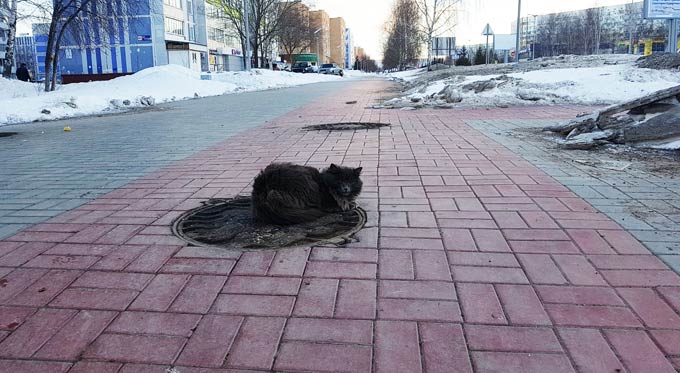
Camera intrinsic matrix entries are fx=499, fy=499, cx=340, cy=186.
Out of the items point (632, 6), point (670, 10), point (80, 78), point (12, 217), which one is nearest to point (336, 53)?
point (632, 6)

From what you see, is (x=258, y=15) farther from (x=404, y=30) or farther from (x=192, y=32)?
(x=192, y=32)

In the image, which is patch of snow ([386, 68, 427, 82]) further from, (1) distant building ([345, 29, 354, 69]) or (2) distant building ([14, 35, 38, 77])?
(1) distant building ([345, 29, 354, 69])

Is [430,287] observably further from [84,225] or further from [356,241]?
[84,225]

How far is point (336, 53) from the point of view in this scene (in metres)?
154

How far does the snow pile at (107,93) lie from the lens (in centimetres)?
1434

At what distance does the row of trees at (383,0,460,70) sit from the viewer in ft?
158

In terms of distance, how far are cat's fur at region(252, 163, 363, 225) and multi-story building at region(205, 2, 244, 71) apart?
7525 centimetres

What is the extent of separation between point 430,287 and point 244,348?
1.02 m

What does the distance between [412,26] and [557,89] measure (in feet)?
184

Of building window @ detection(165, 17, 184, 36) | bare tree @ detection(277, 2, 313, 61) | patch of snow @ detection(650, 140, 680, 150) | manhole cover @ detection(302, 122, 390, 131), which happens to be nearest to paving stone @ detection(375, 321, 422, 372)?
patch of snow @ detection(650, 140, 680, 150)

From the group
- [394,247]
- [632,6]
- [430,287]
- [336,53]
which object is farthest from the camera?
[336,53]

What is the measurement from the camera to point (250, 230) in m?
3.50

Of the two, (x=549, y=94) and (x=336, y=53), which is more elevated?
(x=336, y=53)

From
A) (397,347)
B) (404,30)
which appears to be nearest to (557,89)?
(397,347)
